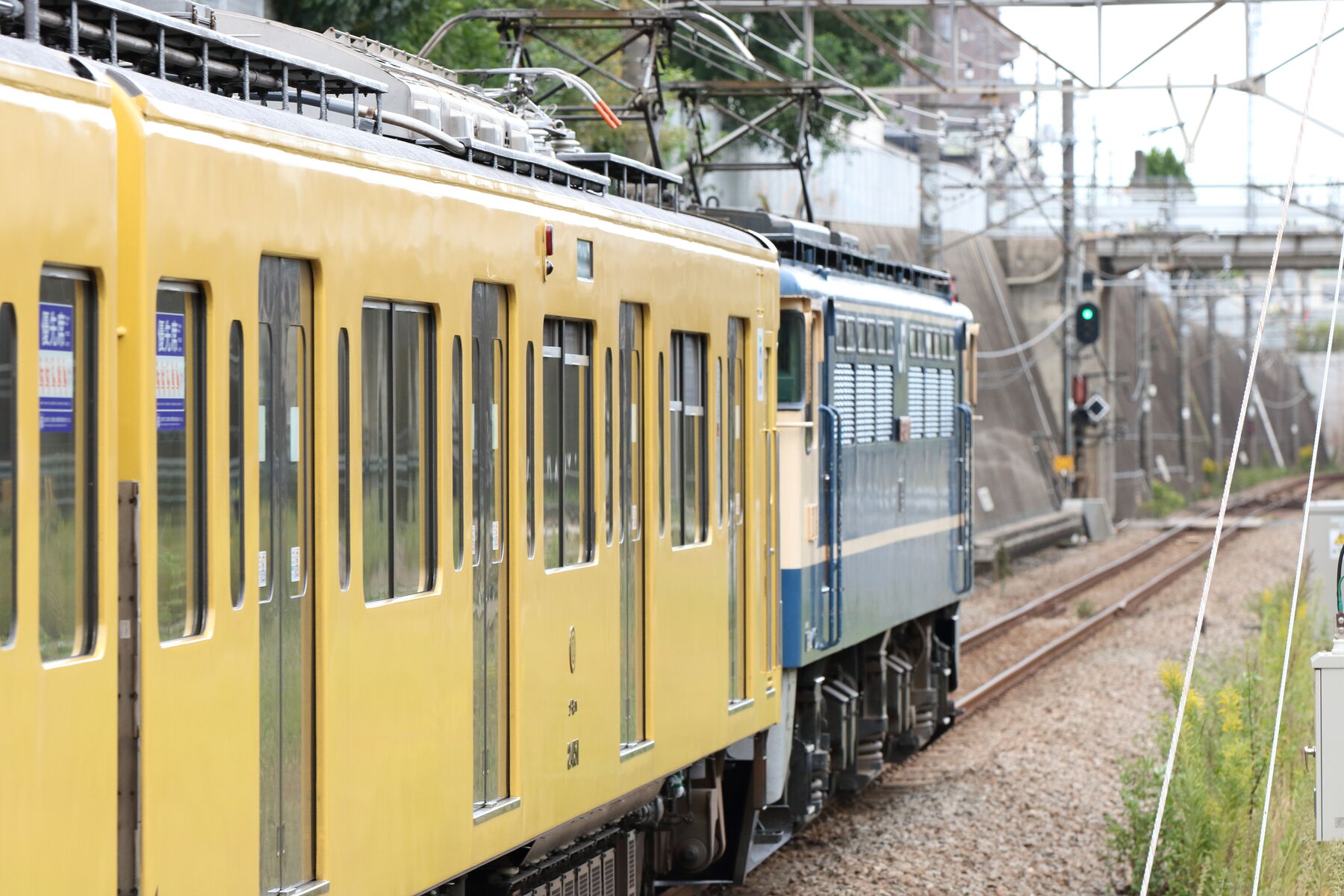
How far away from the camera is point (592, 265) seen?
727cm

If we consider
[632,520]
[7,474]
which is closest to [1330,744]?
[632,520]

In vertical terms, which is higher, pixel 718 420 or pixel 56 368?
pixel 56 368

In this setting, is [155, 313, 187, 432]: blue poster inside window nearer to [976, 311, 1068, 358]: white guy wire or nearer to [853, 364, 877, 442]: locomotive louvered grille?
[853, 364, 877, 442]: locomotive louvered grille

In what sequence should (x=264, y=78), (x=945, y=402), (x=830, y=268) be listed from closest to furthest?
(x=264, y=78)
(x=830, y=268)
(x=945, y=402)

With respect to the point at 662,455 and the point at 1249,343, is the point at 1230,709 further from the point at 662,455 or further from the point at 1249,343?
the point at 1249,343

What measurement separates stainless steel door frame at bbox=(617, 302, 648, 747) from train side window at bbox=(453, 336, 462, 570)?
1542mm

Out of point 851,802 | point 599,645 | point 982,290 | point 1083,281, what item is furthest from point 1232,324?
point 599,645

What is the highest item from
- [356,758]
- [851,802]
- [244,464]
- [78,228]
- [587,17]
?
[587,17]

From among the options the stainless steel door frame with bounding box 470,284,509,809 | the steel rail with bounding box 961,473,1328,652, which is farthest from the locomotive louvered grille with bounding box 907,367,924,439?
the steel rail with bounding box 961,473,1328,652

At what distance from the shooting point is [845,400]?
1138cm

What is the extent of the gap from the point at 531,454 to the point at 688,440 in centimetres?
180

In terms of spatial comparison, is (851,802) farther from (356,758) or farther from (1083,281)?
(1083,281)

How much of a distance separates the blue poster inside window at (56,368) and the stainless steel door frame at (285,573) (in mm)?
768

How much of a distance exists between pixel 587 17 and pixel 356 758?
6847 mm
